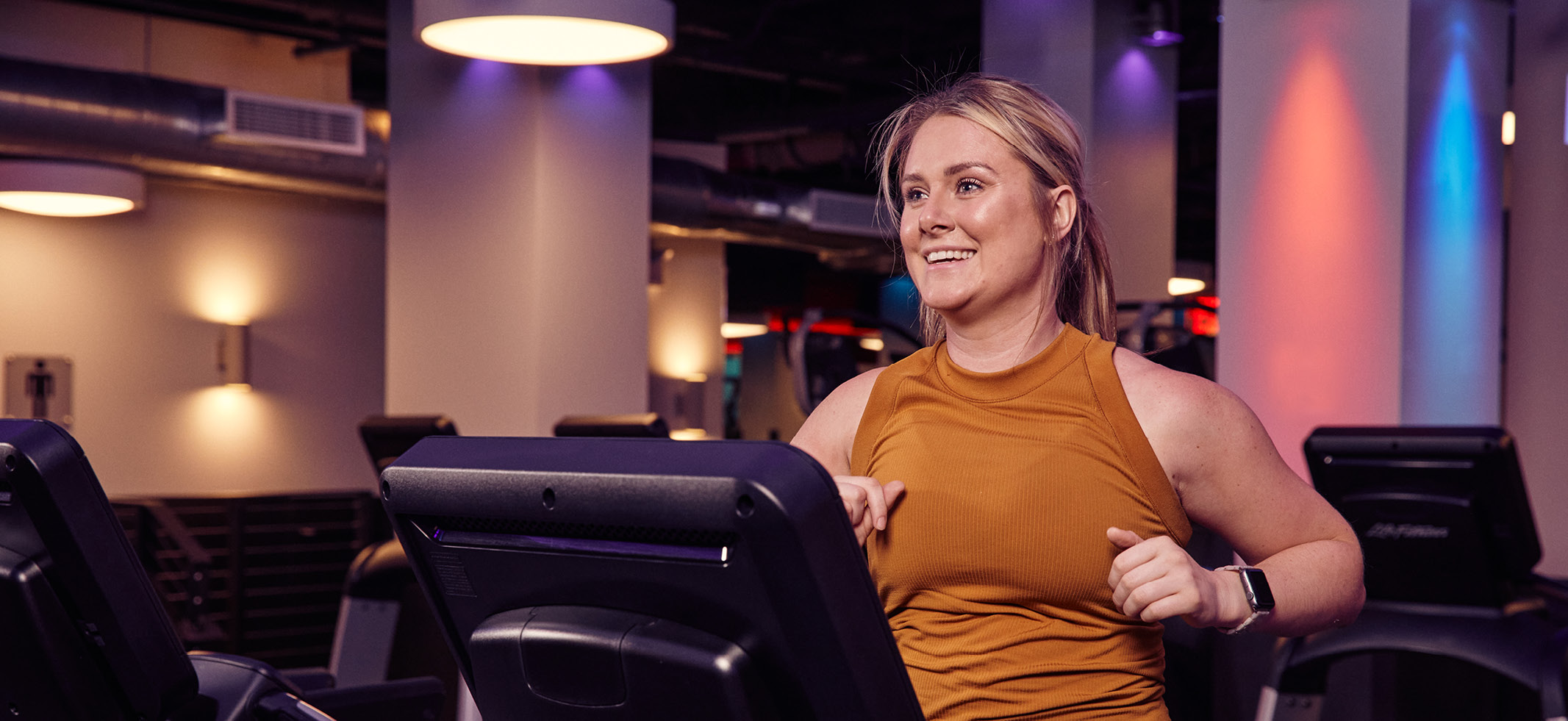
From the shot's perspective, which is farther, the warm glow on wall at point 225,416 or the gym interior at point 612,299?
the warm glow on wall at point 225,416

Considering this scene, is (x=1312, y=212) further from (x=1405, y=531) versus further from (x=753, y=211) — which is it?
(x=753, y=211)

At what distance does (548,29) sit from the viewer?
4184mm

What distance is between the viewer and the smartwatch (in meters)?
1.11

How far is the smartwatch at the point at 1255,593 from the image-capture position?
111 centimetres

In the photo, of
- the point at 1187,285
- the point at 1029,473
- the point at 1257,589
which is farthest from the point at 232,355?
the point at 1187,285

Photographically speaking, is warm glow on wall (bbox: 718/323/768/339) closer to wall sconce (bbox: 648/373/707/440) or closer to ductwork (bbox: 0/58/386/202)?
wall sconce (bbox: 648/373/707/440)

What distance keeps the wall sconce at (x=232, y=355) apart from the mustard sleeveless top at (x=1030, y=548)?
7107mm

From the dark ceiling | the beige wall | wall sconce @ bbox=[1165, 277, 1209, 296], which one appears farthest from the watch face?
wall sconce @ bbox=[1165, 277, 1209, 296]

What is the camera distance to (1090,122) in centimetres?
592

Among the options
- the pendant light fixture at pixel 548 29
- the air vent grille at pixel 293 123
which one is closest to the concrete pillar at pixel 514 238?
the air vent grille at pixel 293 123

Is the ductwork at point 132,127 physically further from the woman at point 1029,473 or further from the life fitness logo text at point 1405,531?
the woman at point 1029,473

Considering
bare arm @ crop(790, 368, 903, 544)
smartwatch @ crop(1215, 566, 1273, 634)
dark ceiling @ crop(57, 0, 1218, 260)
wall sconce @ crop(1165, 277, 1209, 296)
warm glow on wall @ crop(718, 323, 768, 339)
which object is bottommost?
smartwatch @ crop(1215, 566, 1273, 634)

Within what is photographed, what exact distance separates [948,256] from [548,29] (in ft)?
10.2

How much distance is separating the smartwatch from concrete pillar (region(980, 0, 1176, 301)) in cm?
478
